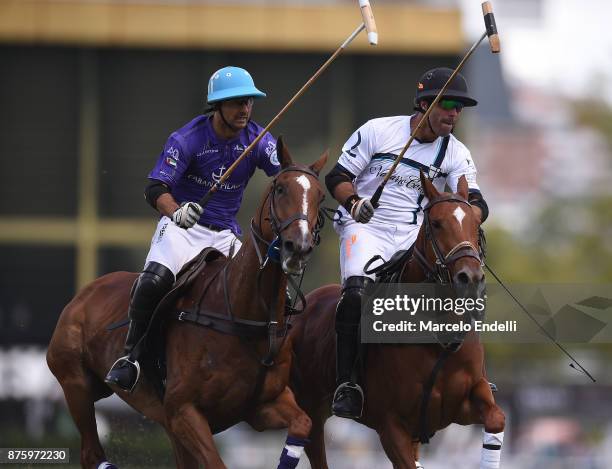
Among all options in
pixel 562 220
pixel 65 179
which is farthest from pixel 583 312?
pixel 562 220

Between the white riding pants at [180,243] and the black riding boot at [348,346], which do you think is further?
the white riding pants at [180,243]

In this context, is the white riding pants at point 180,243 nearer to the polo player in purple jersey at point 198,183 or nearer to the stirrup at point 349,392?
the polo player in purple jersey at point 198,183

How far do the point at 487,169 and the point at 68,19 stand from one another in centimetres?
12634

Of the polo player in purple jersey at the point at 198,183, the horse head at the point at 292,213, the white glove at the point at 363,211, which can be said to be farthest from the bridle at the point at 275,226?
the polo player in purple jersey at the point at 198,183

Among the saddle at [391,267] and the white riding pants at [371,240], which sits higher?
the white riding pants at [371,240]

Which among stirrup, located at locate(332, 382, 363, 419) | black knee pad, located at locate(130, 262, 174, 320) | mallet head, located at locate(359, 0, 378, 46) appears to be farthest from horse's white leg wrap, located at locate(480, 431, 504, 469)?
mallet head, located at locate(359, 0, 378, 46)

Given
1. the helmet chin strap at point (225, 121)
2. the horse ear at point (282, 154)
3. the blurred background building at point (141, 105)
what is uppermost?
the blurred background building at point (141, 105)

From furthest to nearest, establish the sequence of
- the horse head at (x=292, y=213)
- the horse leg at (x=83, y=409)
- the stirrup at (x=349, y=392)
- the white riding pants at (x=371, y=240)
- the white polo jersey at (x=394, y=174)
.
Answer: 1. the horse leg at (x=83, y=409)
2. the white polo jersey at (x=394, y=174)
3. the white riding pants at (x=371, y=240)
4. the stirrup at (x=349, y=392)
5. the horse head at (x=292, y=213)

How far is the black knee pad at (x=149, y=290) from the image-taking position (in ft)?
30.7

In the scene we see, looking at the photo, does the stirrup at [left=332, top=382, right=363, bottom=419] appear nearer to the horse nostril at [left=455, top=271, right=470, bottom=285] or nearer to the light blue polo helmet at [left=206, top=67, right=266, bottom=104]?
the horse nostril at [left=455, top=271, right=470, bottom=285]

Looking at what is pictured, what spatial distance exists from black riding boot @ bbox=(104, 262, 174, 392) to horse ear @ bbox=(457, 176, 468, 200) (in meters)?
2.04

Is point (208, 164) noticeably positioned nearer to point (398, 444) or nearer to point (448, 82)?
point (448, 82)

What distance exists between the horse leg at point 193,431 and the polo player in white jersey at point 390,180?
1008 mm

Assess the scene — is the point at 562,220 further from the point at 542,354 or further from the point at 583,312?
→ the point at 583,312
